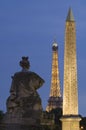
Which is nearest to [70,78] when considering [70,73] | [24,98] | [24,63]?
[70,73]

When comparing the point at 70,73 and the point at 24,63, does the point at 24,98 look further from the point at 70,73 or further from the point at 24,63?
the point at 70,73

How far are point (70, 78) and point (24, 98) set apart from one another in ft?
15.4

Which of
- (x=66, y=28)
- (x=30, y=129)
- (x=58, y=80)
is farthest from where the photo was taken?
(x=58, y=80)

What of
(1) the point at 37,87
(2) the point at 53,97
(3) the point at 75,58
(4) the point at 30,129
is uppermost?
(2) the point at 53,97

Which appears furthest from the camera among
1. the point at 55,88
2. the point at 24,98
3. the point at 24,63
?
the point at 55,88

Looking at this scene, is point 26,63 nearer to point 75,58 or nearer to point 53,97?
point 75,58

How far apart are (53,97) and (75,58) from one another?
169ft

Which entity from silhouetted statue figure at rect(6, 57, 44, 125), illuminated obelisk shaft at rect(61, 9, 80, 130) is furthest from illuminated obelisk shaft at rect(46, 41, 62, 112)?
silhouetted statue figure at rect(6, 57, 44, 125)

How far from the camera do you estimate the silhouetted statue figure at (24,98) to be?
29.1 m

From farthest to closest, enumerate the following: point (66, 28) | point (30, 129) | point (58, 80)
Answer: point (58, 80)
point (66, 28)
point (30, 129)

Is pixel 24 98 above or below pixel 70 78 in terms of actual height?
below

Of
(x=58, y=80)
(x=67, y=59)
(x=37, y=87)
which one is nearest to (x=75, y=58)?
(x=67, y=59)

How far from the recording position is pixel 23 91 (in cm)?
2942

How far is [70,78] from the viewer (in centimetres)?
3334
